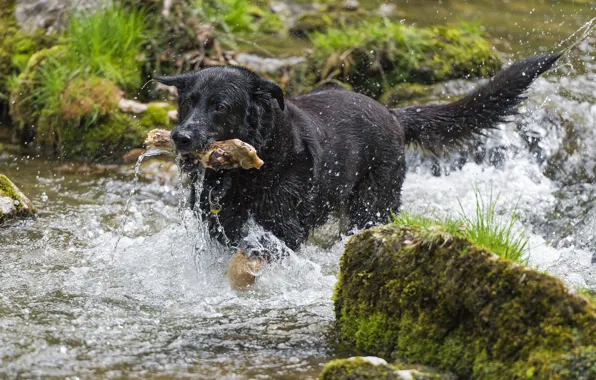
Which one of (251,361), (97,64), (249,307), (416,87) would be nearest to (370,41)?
(416,87)

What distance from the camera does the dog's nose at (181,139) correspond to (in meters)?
4.90

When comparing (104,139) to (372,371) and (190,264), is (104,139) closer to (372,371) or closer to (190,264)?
(190,264)

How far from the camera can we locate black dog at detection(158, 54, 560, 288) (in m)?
5.25

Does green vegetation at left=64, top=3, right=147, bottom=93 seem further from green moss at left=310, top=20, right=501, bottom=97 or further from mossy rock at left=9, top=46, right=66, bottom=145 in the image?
green moss at left=310, top=20, right=501, bottom=97

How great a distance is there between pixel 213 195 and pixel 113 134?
3491 mm

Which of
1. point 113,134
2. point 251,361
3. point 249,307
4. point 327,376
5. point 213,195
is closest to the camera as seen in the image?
point 327,376

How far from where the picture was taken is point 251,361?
13.5 feet

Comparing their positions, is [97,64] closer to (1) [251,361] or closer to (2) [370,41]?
(2) [370,41]

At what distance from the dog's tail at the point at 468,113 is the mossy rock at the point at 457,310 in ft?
8.93

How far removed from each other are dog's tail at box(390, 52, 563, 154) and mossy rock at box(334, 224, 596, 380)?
2723 mm

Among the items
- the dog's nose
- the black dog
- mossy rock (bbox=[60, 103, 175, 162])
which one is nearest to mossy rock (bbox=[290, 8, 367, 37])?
mossy rock (bbox=[60, 103, 175, 162])

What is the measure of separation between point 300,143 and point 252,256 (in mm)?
838

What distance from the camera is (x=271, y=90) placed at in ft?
17.3

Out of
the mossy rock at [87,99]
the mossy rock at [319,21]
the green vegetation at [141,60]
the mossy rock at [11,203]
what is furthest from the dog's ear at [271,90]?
the mossy rock at [319,21]
